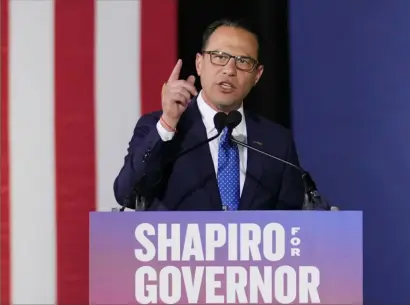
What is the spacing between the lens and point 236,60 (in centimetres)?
125

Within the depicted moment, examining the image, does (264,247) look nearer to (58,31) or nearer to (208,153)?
(208,153)

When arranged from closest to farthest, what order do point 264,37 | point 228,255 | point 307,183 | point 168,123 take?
1. point 228,255
2. point 307,183
3. point 168,123
4. point 264,37

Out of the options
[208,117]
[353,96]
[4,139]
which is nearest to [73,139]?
[4,139]

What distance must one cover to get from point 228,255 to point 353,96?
35.1 inches

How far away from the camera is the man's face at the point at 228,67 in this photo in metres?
1.24

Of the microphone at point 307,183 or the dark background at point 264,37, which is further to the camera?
the dark background at point 264,37

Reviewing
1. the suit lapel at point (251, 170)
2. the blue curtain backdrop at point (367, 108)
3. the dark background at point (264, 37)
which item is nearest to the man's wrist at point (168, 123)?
the suit lapel at point (251, 170)

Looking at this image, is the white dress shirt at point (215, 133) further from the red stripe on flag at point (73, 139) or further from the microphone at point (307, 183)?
the red stripe on flag at point (73, 139)

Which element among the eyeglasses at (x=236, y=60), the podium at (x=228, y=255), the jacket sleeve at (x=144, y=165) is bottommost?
the podium at (x=228, y=255)

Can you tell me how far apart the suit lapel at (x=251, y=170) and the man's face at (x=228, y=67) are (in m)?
0.08

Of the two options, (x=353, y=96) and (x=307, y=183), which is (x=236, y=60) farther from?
(x=353, y=96)

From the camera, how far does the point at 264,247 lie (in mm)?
873

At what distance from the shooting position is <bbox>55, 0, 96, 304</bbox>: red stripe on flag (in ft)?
5.28

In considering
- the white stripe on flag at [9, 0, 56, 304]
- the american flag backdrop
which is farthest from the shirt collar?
the white stripe on flag at [9, 0, 56, 304]
